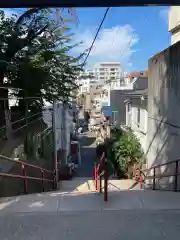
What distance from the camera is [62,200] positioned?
15.2 ft

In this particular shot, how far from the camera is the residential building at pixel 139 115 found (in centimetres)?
1279

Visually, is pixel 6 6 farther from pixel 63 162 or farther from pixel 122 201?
pixel 63 162

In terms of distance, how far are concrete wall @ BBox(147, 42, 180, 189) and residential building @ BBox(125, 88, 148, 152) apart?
1.98 m

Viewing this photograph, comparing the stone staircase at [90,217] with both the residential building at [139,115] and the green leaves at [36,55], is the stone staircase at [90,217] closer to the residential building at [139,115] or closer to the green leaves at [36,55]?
the green leaves at [36,55]

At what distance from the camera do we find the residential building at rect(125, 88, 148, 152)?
42.0 feet

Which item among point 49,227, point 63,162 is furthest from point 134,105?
point 49,227

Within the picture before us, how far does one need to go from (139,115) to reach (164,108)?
19.0 ft

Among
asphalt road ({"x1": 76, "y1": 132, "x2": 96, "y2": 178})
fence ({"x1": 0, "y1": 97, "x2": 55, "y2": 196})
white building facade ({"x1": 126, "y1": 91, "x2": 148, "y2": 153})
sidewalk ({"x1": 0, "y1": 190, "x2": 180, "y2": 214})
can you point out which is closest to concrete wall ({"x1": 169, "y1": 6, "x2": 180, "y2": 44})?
white building facade ({"x1": 126, "y1": 91, "x2": 148, "y2": 153})

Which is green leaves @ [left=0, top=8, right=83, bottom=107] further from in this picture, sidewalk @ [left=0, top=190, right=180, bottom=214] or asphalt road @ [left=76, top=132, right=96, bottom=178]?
sidewalk @ [left=0, top=190, right=180, bottom=214]

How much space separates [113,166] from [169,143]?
6585 millimetres

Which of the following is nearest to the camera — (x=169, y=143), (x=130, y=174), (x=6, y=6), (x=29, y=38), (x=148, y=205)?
(x=6, y=6)

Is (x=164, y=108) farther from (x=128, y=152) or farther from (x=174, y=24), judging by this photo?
(x=174, y=24)

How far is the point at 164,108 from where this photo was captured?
8.80 m

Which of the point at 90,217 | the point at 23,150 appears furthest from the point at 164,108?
the point at 90,217
